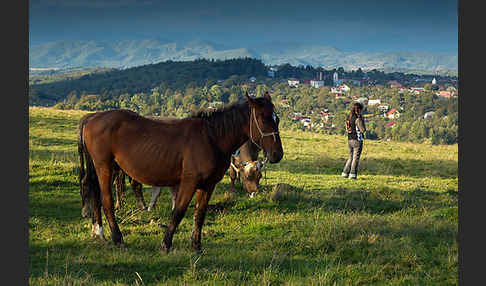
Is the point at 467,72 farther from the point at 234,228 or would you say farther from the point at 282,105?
the point at 282,105

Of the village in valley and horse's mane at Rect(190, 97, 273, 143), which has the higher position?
the village in valley

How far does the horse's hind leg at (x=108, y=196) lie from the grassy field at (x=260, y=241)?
24 cm

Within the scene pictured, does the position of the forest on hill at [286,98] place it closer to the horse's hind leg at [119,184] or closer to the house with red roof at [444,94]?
the house with red roof at [444,94]

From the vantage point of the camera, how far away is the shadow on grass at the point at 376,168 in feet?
59.4

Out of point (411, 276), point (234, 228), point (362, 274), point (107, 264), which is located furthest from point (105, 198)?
point (411, 276)

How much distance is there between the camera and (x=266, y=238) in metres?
7.38

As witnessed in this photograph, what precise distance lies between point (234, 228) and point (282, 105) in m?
118

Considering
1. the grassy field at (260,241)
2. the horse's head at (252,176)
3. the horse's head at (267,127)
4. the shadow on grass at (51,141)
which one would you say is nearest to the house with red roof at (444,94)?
the shadow on grass at (51,141)

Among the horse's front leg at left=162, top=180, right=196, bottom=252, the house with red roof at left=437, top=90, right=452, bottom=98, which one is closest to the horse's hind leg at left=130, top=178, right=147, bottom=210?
the horse's front leg at left=162, top=180, right=196, bottom=252

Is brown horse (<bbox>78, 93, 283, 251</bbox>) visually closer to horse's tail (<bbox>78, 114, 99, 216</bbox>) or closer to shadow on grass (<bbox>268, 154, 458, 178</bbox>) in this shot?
horse's tail (<bbox>78, 114, 99, 216</bbox>)

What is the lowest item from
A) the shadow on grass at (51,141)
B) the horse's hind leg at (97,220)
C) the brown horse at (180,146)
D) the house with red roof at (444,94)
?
the horse's hind leg at (97,220)

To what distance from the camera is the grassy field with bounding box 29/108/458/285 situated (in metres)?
5.42

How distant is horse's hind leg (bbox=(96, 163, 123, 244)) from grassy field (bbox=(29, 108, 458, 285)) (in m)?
0.24

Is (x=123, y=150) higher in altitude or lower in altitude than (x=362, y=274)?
higher
